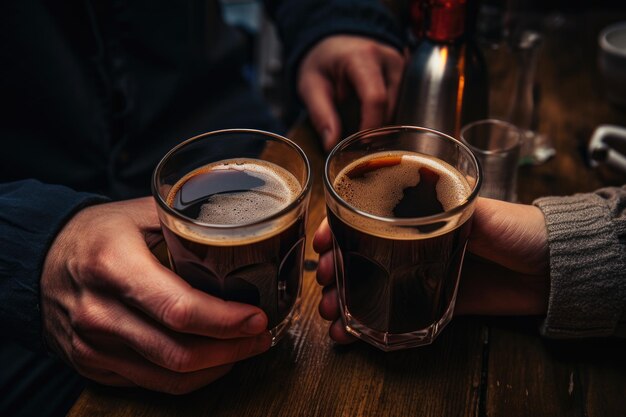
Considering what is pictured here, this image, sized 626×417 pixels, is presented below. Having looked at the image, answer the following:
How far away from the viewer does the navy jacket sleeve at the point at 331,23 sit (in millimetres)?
1507

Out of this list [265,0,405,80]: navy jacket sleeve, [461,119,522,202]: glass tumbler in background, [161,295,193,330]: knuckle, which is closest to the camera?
[161,295,193,330]: knuckle

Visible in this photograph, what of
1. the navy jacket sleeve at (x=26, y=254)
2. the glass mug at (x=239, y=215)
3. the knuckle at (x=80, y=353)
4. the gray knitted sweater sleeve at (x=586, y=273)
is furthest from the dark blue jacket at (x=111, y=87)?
the gray knitted sweater sleeve at (x=586, y=273)

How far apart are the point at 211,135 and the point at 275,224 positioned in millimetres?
219

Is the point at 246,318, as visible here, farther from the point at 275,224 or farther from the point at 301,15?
the point at 301,15

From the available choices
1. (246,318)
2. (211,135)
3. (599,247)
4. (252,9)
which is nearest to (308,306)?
(246,318)

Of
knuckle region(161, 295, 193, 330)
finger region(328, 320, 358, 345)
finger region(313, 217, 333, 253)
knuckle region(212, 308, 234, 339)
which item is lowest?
finger region(328, 320, 358, 345)

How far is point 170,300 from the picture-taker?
743 millimetres

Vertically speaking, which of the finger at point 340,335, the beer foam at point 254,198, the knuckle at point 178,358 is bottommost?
the finger at point 340,335

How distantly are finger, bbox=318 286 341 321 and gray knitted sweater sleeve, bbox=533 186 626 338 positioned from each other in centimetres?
32

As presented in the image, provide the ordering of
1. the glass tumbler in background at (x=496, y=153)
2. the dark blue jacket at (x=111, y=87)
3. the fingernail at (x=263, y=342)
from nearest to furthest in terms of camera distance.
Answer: the fingernail at (x=263, y=342), the glass tumbler in background at (x=496, y=153), the dark blue jacket at (x=111, y=87)

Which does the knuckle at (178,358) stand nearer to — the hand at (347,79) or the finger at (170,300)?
the finger at (170,300)

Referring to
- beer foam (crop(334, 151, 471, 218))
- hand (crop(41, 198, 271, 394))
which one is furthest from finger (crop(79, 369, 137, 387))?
beer foam (crop(334, 151, 471, 218))

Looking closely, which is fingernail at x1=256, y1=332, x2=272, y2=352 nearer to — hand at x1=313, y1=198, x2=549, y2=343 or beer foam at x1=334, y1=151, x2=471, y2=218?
hand at x1=313, y1=198, x2=549, y2=343

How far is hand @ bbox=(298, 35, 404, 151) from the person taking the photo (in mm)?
1312
